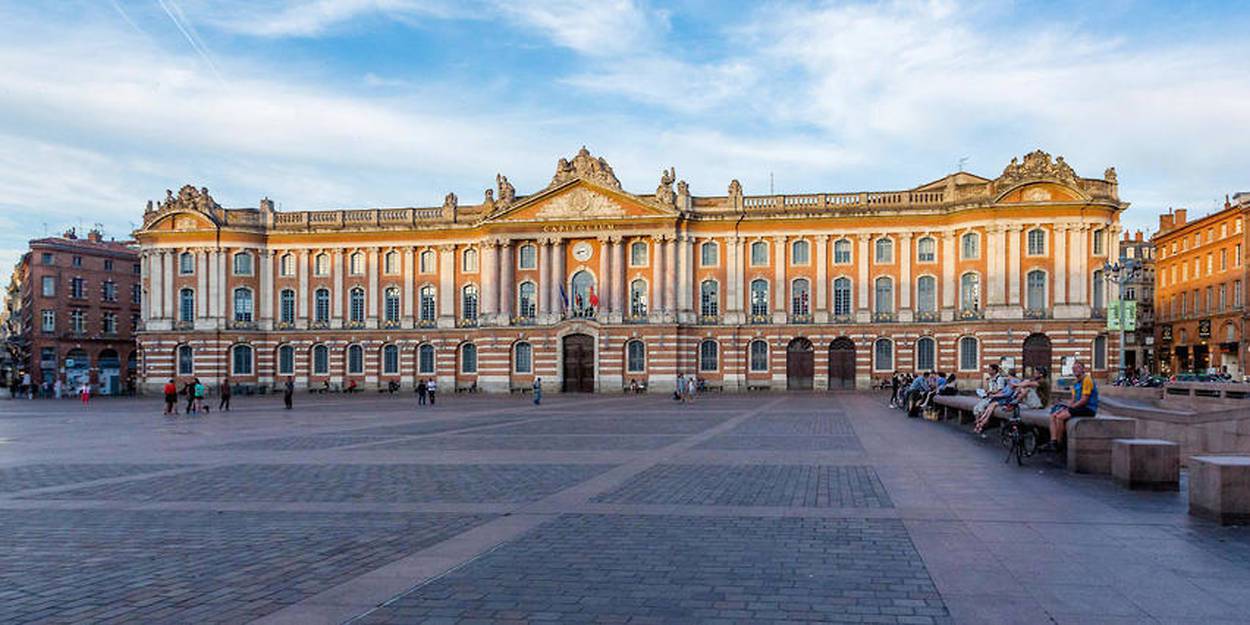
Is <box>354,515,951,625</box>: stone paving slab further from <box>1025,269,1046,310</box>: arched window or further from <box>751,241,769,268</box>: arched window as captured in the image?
<box>751,241,769,268</box>: arched window

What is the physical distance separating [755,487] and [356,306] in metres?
63.8

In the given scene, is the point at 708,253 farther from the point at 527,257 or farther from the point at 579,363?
the point at 527,257

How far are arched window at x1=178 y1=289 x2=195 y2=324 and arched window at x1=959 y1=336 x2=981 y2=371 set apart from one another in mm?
58654

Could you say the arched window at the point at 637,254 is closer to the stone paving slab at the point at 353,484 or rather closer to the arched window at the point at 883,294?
the arched window at the point at 883,294

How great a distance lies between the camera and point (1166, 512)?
39.2 feet

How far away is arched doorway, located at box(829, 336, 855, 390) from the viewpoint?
65.9m

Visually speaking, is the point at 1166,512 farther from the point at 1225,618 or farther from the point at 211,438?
the point at 211,438

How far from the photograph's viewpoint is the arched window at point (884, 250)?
65938mm

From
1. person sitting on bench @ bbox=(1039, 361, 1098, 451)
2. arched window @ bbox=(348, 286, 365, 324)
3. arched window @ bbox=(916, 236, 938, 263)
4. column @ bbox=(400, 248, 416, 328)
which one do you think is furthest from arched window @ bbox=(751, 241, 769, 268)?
person sitting on bench @ bbox=(1039, 361, 1098, 451)

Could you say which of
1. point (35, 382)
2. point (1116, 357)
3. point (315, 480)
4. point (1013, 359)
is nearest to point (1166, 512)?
point (315, 480)

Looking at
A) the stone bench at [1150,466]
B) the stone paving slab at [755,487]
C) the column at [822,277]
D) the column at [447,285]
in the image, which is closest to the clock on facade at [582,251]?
the column at [447,285]

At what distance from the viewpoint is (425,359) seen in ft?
237

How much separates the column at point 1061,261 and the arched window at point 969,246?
4770mm

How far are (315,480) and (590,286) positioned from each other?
52292mm
